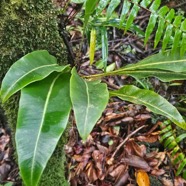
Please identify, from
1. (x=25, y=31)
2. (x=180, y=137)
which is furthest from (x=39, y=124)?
(x=180, y=137)

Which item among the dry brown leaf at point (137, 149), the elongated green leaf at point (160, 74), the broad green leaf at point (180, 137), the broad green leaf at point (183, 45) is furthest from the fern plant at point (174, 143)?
the broad green leaf at point (183, 45)

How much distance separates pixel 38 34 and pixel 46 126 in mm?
440

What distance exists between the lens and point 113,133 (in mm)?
2186

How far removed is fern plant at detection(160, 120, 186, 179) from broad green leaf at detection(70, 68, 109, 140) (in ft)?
2.86

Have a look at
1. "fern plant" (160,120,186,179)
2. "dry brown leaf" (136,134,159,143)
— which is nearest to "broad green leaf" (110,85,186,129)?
"fern plant" (160,120,186,179)

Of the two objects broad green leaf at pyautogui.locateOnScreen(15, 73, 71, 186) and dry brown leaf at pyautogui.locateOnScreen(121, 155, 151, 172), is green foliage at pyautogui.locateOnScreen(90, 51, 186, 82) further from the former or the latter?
dry brown leaf at pyautogui.locateOnScreen(121, 155, 151, 172)

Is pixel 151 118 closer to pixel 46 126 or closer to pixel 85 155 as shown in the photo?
pixel 85 155

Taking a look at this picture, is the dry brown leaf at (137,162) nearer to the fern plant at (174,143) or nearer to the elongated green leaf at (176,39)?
the fern plant at (174,143)

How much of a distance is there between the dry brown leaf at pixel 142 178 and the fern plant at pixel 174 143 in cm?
17

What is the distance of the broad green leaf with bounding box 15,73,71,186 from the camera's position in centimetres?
104

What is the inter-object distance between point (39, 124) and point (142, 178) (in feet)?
3.39

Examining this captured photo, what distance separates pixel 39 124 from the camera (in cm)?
110

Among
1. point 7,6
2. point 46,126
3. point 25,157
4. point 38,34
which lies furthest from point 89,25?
point 25,157

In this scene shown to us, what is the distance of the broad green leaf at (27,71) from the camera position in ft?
3.76
